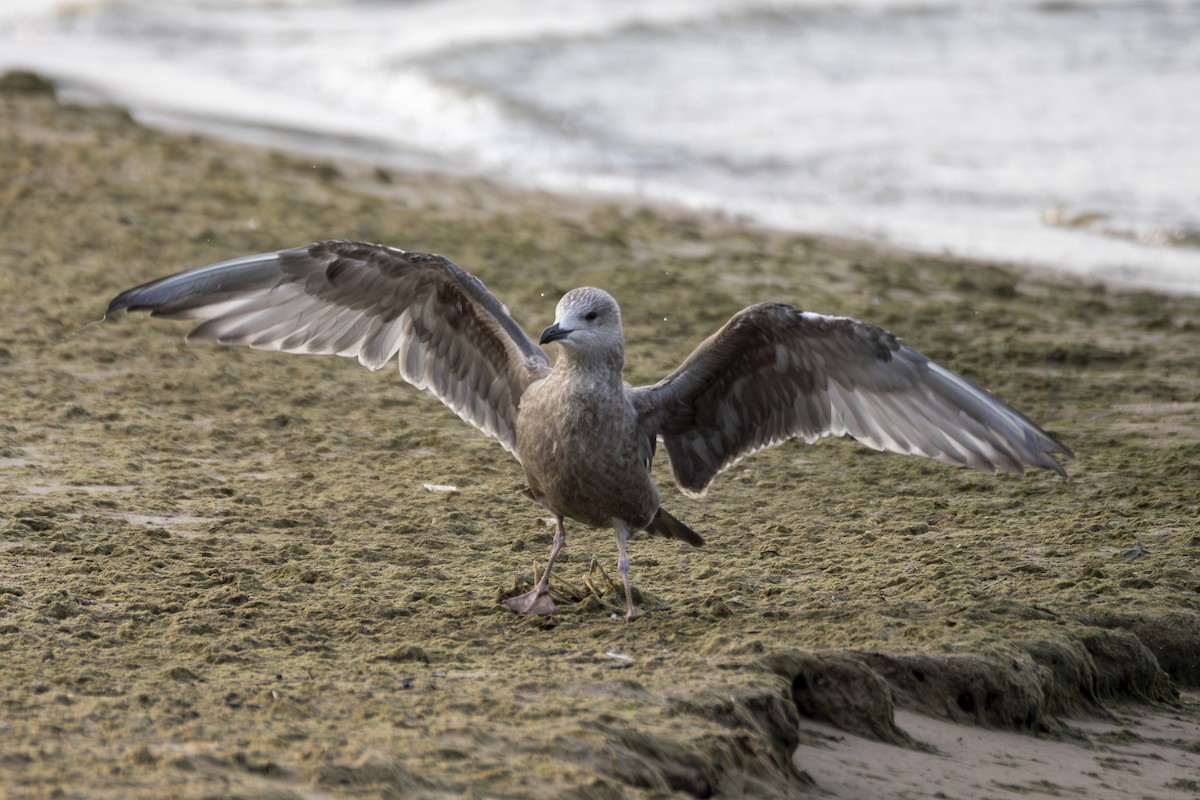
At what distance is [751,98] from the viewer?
2006 centimetres

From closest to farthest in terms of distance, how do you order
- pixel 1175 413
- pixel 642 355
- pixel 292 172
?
pixel 1175 413 < pixel 642 355 < pixel 292 172

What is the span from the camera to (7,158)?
487 inches

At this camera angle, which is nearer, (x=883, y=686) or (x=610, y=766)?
(x=610, y=766)

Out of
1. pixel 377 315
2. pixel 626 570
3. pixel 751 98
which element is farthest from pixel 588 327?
pixel 751 98

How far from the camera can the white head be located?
5.64m

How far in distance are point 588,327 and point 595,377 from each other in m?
0.19

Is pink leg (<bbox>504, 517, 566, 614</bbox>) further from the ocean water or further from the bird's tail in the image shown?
the ocean water

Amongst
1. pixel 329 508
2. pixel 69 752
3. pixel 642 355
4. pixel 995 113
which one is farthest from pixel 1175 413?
pixel 995 113

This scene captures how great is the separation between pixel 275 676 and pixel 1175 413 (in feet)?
17.8

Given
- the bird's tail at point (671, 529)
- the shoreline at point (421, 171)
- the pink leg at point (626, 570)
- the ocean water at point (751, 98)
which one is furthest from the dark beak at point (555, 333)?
the ocean water at point (751, 98)

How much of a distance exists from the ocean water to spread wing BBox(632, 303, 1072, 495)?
6061mm

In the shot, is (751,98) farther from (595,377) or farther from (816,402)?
(595,377)

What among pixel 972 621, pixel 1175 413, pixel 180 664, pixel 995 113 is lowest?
pixel 180 664

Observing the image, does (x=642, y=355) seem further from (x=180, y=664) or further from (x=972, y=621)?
(x=180, y=664)
